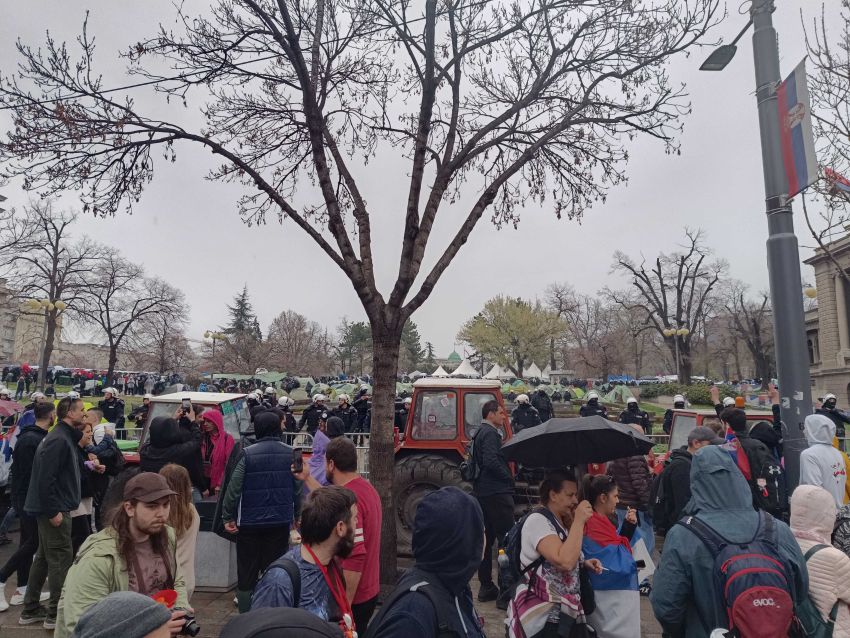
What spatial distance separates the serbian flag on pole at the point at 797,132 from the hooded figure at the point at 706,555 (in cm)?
302

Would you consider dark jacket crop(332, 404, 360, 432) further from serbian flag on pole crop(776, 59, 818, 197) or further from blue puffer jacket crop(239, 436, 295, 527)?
serbian flag on pole crop(776, 59, 818, 197)

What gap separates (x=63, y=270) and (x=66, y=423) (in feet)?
112

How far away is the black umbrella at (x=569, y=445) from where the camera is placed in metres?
4.17

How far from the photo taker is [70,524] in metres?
4.96

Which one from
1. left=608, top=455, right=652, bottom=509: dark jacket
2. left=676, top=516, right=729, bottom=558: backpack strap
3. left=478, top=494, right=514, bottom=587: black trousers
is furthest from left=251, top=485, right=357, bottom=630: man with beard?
left=608, top=455, right=652, bottom=509: dark jacket

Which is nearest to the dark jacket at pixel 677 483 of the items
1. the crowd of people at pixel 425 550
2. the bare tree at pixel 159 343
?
the crowd of people at pixel 425 550

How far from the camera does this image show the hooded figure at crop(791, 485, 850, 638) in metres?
2.73

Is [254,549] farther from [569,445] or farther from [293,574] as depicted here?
[569,445]

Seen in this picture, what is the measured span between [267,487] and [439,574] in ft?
8.89

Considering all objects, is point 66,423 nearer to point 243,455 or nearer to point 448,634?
point 243,455

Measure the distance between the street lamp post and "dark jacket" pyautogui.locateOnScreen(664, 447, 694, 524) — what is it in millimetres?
971

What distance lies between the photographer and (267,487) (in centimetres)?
442

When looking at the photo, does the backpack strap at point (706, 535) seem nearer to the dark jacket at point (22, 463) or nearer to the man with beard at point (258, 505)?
the man with beard at point (258, 505)

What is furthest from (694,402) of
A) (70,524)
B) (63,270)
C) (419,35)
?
(63,270)
